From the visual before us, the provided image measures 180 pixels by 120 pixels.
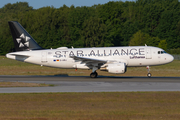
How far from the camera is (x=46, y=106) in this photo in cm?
1677

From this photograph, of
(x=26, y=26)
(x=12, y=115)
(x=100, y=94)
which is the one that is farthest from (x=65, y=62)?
(x=26, y=26)

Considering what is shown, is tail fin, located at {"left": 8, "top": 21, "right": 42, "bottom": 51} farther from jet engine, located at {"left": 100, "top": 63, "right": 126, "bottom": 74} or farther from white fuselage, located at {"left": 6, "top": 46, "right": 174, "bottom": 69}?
jet engine, located at {"left": 100, "top": 63, "right": 126, "bottom": 74}

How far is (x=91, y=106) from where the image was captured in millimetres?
16781

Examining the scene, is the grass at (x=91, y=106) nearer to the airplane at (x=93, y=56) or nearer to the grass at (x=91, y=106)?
the grass at (x=91, y=106)

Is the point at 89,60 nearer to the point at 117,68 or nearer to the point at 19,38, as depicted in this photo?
the point at 117,68

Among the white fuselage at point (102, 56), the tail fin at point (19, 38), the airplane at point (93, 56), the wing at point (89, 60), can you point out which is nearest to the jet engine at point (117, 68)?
the airplane at point (93, 56)

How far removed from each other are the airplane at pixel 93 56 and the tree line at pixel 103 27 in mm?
57188

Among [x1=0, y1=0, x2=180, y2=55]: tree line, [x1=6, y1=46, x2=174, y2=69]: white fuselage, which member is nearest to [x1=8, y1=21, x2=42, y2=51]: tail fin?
[x1=6, y1=46, x2=174, y2=69]: white fuselage

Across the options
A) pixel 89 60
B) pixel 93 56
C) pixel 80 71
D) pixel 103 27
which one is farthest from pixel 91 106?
pixel 103 27

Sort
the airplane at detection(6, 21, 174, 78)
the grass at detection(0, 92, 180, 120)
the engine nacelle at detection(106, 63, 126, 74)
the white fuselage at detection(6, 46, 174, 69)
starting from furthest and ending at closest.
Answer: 1. the white fuselage at detection(6, 46, 174, 69)
2. the airplane at detection(6, 21, 174, 78)
3. the engine nacelle at detection(106, 63, 126, 74)
4. the grass at detection(0, 92, 180, 120)

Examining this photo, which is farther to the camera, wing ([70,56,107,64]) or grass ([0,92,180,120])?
wing ([70,56,107,64])

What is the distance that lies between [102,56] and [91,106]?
62.0ft

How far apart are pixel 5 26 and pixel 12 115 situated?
108m

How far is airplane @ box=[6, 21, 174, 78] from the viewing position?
34500 mm
